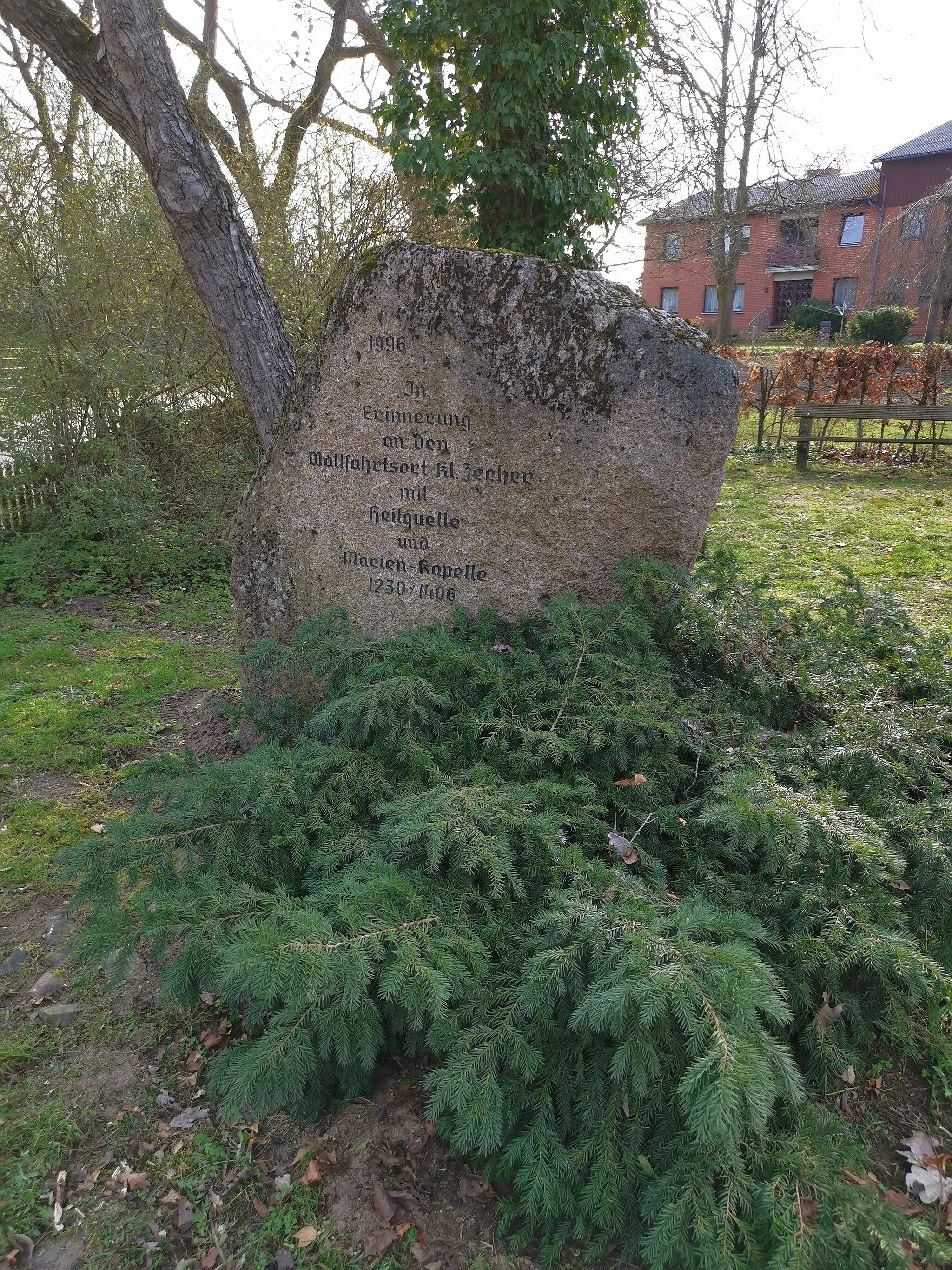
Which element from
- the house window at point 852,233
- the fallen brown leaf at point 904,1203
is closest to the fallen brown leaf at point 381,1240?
the fallen brown leaf at point 904,1203

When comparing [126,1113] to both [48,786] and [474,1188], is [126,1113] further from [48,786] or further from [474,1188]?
[48,786]

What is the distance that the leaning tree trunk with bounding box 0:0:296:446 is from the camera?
5703mm

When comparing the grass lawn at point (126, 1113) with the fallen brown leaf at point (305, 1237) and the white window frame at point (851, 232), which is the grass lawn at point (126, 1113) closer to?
the fallen brown leaf at point (305, 1237)

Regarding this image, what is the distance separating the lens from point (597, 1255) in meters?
2.00

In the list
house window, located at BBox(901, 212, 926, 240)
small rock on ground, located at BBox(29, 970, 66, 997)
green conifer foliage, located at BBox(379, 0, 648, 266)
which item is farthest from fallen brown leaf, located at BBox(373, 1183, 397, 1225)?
house window, located at BBox(901, 212, 926, 240)

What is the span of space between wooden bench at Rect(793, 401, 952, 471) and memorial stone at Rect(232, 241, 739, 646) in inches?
333

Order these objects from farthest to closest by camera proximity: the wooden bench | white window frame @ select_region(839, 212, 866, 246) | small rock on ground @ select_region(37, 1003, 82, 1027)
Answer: white window frame @ select_region(839, 212, 866, 246)
the wooden bench
small rock on ground @ select_region(37, 1003, 82, 1027)

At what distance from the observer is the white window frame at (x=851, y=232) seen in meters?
38.6

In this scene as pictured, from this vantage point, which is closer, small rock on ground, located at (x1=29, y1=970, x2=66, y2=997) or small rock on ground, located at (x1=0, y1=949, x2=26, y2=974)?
small rock on ground, located at (x1=29, y1=970, x2=66, y2=997)

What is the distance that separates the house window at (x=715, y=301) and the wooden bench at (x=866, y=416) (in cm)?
3303

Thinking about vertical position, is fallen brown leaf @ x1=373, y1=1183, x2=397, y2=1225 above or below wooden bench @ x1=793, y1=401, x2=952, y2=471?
below

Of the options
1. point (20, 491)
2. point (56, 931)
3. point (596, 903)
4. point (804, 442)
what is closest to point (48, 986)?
point (56, 931)

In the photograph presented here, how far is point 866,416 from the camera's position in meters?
11.0

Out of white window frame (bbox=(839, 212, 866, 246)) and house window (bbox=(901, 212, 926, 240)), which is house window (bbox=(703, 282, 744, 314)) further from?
house window (bbox=(901, 212, 926, 240))
